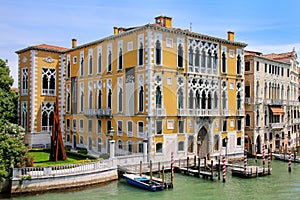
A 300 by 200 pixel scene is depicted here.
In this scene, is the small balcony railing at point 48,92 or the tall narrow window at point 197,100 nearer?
the tall narrow window at point 197,100

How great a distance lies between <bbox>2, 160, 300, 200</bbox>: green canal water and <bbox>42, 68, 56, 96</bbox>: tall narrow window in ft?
41.4

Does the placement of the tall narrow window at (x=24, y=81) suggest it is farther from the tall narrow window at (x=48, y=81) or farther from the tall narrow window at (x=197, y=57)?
the tall narrow window at (x=197, y=57)

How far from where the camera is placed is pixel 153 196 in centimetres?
1612

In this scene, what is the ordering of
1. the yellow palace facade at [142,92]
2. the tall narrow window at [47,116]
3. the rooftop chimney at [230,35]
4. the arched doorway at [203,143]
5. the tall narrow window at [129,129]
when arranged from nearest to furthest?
the yellow palace facade at [142,92], the tall narrow window at [129,129], the arched doorway at [203,143], the rooftop chimney at [230,35], the tall narrow window at [47,116]

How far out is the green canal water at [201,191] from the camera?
52.4 ft

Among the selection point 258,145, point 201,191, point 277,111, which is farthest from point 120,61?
point 277,111

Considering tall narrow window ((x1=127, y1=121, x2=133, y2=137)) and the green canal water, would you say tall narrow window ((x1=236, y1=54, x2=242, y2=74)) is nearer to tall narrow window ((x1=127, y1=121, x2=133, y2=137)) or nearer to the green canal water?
the green canal water

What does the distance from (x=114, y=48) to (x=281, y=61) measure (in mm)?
16083

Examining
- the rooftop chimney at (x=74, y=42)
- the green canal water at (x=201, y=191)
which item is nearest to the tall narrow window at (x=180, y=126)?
the green canal water at (x=201, y=191)

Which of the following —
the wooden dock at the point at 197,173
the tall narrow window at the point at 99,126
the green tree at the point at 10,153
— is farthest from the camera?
the tall narrow window at the point at 99,126

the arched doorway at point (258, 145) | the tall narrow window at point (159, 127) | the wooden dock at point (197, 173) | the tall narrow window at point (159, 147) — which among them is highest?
the tall narrow window at point (159, 127)

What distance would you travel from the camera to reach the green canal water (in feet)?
52.4

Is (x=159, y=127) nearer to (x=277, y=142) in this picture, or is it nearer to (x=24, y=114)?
(x=24, y=114)

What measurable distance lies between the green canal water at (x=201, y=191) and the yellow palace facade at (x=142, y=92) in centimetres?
373
